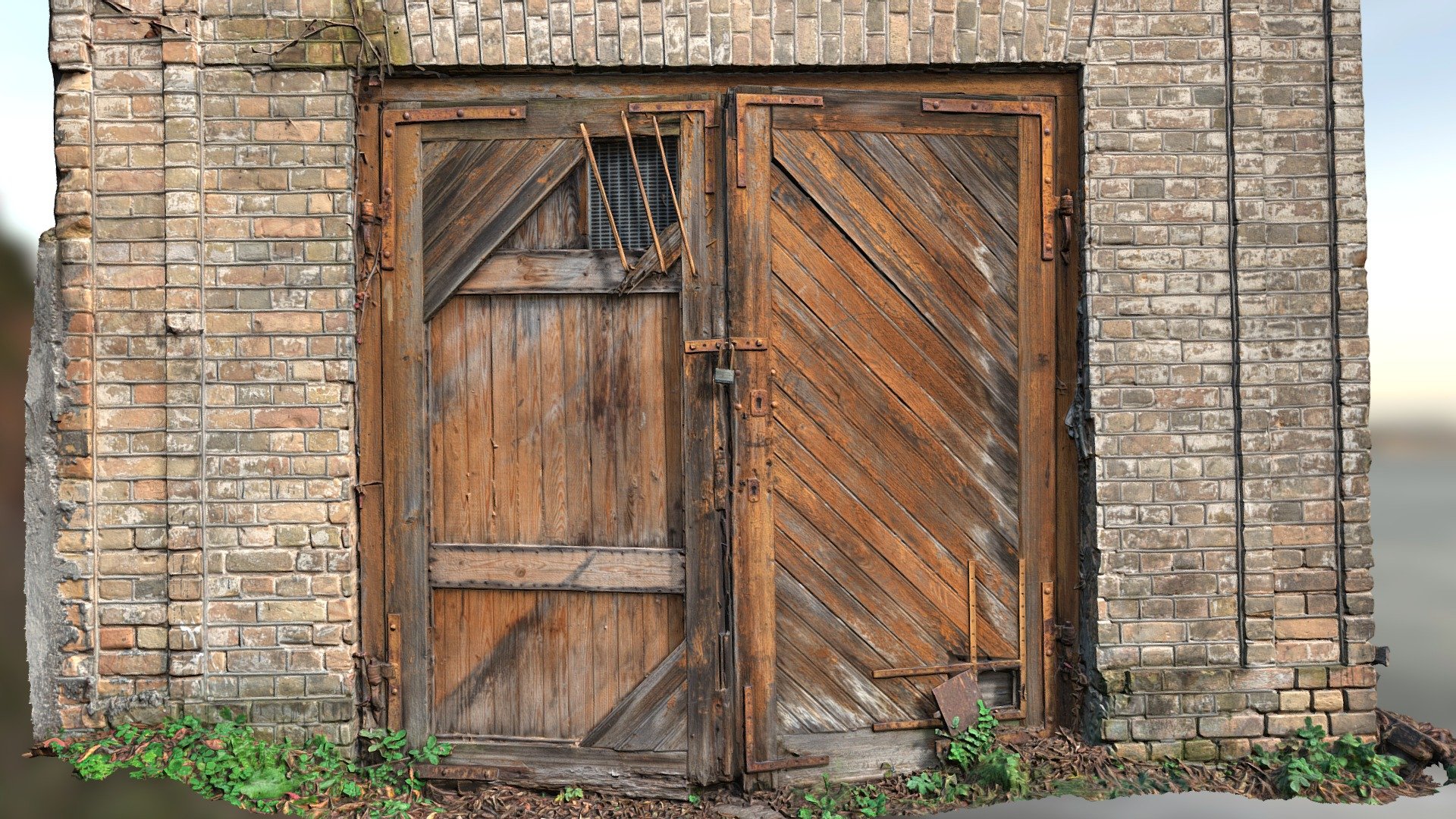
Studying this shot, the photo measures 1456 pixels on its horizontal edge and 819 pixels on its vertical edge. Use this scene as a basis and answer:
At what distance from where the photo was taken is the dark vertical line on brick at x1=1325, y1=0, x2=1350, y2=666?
11.8 ft

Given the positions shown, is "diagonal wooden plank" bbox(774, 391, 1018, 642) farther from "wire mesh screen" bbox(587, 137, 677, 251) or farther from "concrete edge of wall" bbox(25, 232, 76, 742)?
"concrete edge of wall" bbox(25, 232, 76, 742)

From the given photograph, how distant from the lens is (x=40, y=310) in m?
3.55

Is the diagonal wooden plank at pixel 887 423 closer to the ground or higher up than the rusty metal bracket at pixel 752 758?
higher up

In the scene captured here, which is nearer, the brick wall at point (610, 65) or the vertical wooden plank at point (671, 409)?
the brick wall at point (610, 65)

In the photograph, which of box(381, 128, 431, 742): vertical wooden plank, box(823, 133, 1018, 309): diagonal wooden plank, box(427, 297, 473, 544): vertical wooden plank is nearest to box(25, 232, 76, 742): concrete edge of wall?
box(381, 128, 431, 742): vertical wooden plank

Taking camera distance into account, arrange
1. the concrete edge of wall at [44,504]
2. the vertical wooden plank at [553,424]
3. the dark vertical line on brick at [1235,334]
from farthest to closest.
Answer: the vertical wooden plank at [553,424], the dark vertical line on brick at [1235,334], the concrete edge of wall at [44,504]

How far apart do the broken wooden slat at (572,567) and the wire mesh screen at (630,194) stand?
51.1 inches

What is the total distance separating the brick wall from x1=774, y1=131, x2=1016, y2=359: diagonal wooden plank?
1.18 ft

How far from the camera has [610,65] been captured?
357cm

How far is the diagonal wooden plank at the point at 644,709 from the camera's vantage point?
12.2 feet

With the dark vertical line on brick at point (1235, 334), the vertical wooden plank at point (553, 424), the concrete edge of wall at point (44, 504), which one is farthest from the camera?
the vertical wooden plank at point (553, 424)

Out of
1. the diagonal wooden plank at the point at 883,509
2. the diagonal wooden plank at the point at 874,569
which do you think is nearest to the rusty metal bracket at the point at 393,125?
the diagonal wooden plank at the point at 883,509

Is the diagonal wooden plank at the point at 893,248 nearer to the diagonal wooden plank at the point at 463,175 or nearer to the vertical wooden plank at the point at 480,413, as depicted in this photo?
the diagonal wooden plank at the point at 463,175

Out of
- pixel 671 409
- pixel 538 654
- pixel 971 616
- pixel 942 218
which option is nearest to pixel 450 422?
pixel 671 409
